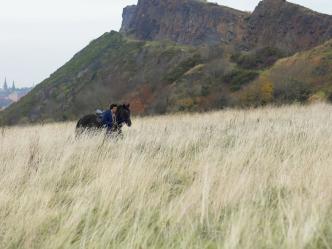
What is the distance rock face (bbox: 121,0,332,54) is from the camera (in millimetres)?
88312

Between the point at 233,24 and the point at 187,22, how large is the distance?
19682mm

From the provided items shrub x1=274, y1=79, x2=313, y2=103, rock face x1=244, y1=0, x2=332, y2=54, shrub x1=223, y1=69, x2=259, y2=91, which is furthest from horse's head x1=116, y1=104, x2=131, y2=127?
rock face x1=244, y1=0, x2=332, y2=54

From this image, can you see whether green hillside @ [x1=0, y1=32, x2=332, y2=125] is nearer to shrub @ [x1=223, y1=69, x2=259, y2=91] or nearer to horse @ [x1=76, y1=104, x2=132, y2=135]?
shrub @ [x1=223, y1=69, x2=259, y2=91]

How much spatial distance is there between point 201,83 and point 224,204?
50.4 meters

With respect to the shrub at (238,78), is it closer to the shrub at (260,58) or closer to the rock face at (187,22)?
the shrub at (260,58)

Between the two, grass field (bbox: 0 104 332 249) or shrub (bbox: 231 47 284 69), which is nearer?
grass field (bbox: 0 104 332 249)

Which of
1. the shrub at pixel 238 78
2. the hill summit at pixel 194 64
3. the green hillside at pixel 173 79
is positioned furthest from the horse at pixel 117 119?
the shrub at pixel 238 78

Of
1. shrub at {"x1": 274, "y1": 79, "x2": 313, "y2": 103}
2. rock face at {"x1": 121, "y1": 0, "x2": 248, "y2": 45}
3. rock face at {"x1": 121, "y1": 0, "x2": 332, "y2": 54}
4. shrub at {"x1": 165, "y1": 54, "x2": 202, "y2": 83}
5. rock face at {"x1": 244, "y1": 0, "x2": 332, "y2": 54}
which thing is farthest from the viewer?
rock face at {"x1": 121, "y1": 0, "x2": 248, "y2": 45}

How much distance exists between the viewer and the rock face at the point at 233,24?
88312 mm

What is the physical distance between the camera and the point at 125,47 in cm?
12694

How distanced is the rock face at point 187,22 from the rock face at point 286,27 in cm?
1573

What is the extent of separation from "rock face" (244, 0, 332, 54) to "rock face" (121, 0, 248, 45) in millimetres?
15732

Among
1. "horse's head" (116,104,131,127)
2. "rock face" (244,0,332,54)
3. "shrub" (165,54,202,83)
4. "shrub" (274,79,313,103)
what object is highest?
"rock face" (244,0,332,54)

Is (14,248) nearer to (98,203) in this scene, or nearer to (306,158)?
(98,203)
